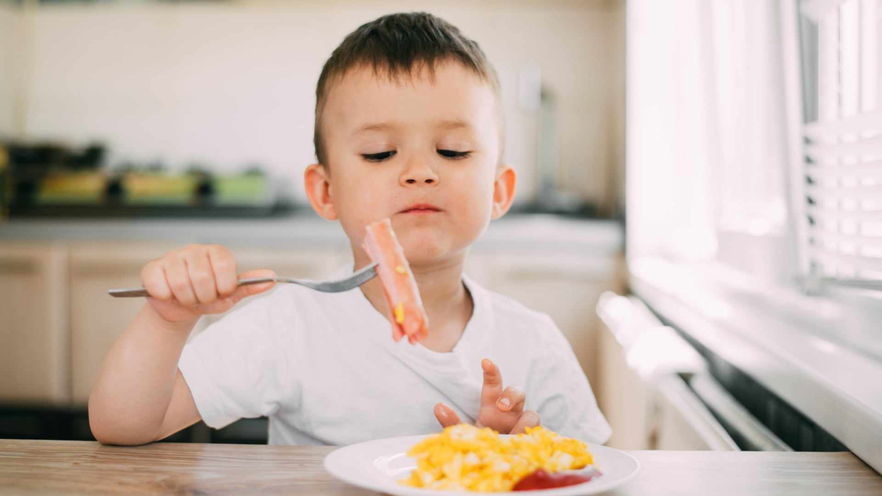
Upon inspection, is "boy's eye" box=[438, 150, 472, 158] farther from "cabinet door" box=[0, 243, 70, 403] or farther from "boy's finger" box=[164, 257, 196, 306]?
"cabinet door" box=[0, 243, 70, 403]

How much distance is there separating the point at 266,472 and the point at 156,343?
0.22 meters

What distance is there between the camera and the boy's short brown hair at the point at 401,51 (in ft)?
3.48

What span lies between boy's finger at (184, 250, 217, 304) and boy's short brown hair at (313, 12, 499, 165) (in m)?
0.38

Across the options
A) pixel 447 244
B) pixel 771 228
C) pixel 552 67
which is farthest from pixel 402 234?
pixel 552 67

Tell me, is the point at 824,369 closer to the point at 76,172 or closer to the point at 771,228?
the point at 771,228

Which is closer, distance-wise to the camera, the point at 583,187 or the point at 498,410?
the point at 498,410

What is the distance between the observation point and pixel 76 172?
3.37 metres

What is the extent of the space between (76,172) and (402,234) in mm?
2755

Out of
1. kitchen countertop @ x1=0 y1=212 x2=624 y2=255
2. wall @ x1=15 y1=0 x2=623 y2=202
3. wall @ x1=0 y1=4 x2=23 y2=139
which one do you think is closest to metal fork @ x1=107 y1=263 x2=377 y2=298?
kitchen countertop @ x1=0 y1=212 x2=624 y2=255

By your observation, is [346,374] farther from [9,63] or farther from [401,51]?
[9,63]

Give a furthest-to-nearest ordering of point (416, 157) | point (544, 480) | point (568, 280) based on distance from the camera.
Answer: point (568, 280) → point (416, 157) → point (544, 480)

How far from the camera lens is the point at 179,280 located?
30.8 inches

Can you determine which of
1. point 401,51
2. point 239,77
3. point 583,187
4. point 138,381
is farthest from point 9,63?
point 138,381

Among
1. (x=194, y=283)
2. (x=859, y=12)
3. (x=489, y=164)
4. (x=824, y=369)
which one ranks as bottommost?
(x=824, y=369)
